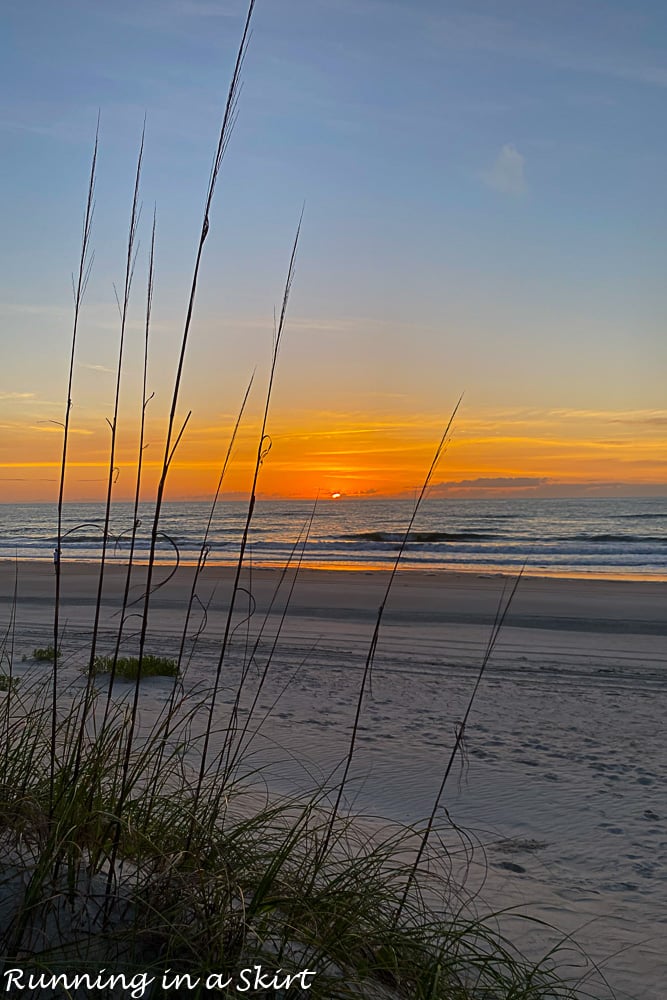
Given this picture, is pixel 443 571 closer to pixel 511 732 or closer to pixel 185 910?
pixel 511 732

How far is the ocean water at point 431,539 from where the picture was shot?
27016 millimetres

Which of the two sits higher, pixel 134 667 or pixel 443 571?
pixel 134 667

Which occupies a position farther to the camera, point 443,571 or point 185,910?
point 443,571

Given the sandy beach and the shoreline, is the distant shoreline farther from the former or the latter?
the sandy beach

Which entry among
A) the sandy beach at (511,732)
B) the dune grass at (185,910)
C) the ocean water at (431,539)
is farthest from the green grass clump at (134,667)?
the dune grass at (185,910)

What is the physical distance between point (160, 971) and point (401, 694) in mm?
6069

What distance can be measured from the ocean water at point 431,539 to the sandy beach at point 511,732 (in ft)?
5.51

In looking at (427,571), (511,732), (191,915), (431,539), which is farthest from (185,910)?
(431,539)

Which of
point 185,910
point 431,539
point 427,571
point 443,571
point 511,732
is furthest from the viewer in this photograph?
point 431,539

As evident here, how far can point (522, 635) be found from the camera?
1201 centimetres

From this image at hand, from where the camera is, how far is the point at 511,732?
21.2 ft

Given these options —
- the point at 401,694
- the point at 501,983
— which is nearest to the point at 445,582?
the point at 401,694

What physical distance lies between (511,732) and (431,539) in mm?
29439

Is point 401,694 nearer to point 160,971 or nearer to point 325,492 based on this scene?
point 325,492
